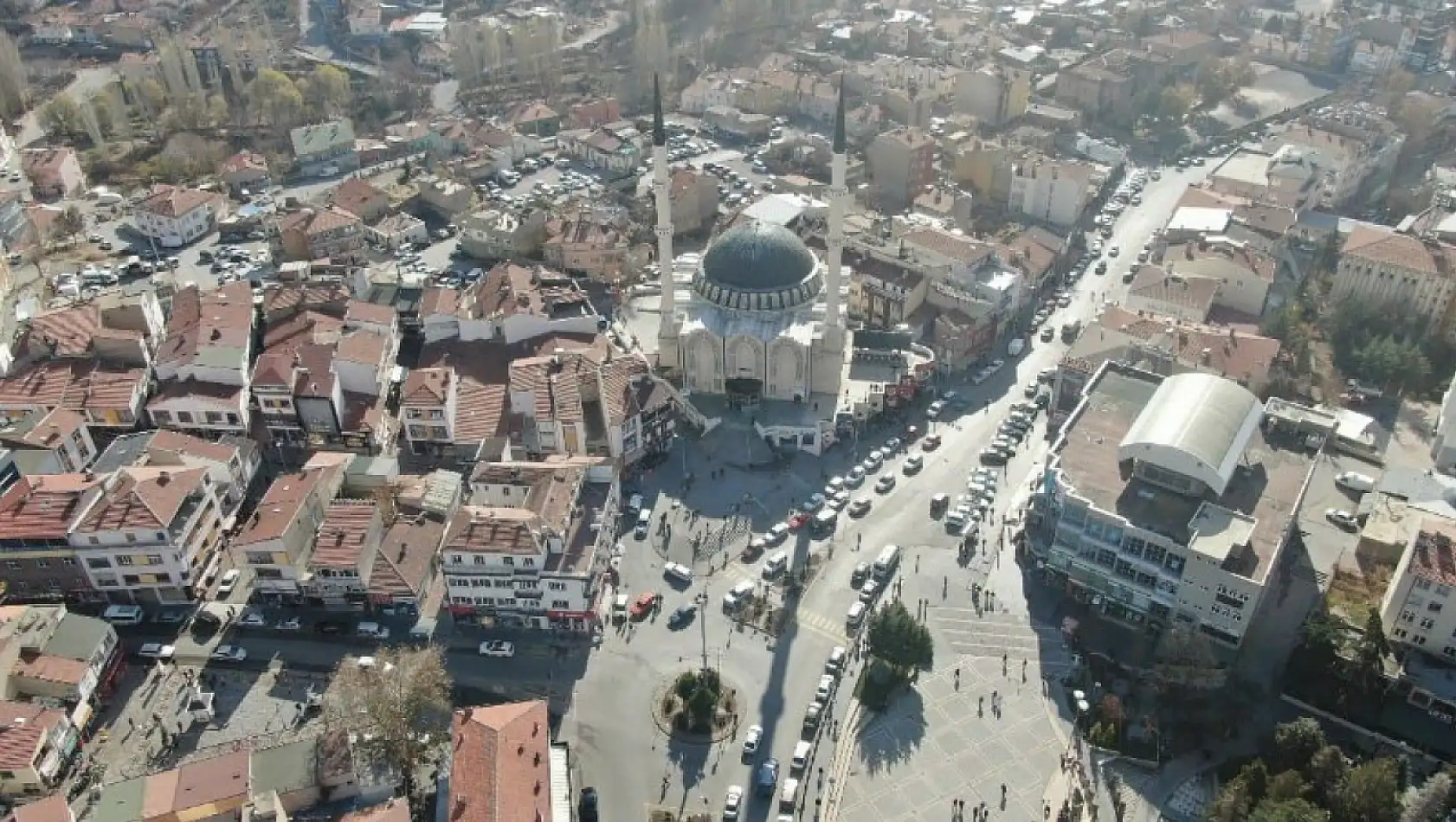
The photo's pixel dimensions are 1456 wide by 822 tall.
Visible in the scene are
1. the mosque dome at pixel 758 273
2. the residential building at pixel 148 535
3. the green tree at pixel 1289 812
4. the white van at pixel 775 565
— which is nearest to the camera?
the green tree at pixel 1289 812

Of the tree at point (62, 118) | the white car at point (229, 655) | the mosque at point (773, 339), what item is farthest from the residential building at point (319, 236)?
the white car at point (229, 655)

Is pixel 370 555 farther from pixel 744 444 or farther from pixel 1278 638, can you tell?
pixel 1278 638

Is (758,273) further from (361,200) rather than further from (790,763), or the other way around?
(361,200)

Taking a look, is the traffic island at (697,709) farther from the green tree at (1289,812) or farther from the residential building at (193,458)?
the residential building at (193,458)

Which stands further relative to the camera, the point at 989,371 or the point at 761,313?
the point at 989,371

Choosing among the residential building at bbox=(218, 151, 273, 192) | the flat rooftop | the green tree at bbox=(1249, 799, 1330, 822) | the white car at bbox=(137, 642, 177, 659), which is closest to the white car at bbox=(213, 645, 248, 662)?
the white car at bbox=(137, 642, 177, 659)

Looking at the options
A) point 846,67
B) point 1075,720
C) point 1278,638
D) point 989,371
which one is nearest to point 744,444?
point 989,371
